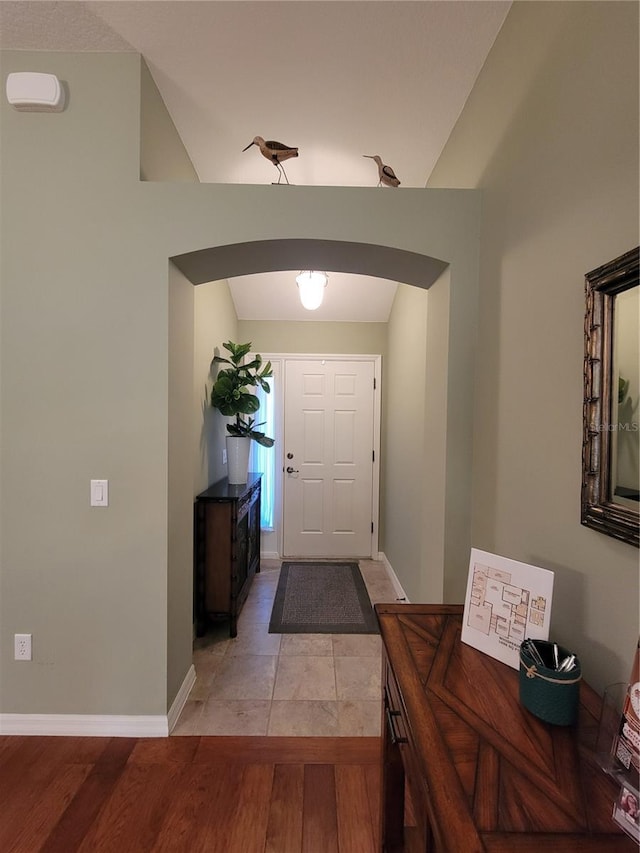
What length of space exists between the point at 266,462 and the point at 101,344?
2501mm

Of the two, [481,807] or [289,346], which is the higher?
[289,346]

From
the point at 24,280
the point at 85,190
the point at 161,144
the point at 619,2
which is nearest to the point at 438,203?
the point at 619,2

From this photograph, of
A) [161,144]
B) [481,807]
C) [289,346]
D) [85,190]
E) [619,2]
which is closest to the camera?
[481,807]

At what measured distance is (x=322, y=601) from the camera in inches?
124

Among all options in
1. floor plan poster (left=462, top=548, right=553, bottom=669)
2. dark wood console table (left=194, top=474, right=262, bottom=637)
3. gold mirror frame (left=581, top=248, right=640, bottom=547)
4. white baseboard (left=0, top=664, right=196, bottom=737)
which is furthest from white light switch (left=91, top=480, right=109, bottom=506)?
gold mirror frame (left=581, top=248, right=640, bottom=547)

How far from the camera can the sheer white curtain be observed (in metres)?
4.05

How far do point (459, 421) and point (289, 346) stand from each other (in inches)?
102

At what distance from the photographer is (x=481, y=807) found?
24.6 inches

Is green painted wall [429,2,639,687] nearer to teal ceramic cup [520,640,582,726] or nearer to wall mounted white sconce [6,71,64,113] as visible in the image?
teal ceramic cup [520,640,582,726]

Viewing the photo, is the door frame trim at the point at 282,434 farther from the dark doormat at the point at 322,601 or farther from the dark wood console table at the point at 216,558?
the dark wood console table at the point at 216,558

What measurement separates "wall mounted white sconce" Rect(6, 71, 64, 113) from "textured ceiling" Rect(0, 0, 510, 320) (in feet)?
0.56

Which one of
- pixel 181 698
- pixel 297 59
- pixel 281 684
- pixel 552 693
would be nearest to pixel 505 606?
pixel 552 693

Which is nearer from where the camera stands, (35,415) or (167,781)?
(167,781)

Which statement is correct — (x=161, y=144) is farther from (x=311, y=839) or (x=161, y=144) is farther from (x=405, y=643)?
(x=311, y=839)
